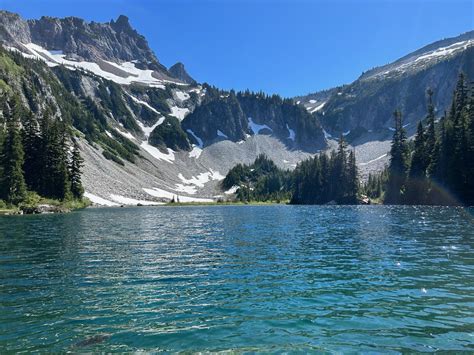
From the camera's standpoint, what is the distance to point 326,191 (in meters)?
179

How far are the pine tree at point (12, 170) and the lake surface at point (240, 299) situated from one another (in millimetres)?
68032

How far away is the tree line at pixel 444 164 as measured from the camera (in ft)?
318

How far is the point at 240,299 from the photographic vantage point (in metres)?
15.9

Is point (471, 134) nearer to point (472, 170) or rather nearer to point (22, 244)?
point (472, 170)

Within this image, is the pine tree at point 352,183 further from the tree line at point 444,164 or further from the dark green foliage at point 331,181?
the tree line at point 444,164

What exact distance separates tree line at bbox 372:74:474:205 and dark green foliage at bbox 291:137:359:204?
20.8 m

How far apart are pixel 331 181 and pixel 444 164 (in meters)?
72.3

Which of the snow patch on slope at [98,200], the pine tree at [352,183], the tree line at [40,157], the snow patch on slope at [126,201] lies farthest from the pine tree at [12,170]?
the pine tree at [352,183]

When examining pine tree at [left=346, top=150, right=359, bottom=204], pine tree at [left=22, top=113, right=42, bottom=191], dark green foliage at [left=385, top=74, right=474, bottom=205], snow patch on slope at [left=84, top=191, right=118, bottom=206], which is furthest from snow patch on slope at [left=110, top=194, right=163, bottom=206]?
dark green foliage at [left=385, top=74, right=474, bottom=205]

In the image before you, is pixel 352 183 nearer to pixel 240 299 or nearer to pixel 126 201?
pixel 126 201

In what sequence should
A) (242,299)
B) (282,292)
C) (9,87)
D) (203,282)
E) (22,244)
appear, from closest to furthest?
(242,299), (282,292), (203,282), (22,244), (9,87)

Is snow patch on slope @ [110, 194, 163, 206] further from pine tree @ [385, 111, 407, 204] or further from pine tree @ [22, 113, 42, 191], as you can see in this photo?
pine tree @ [385, 111, 407, 204]

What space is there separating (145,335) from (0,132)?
105181 millimetres

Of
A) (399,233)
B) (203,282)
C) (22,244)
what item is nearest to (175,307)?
(203,282)
